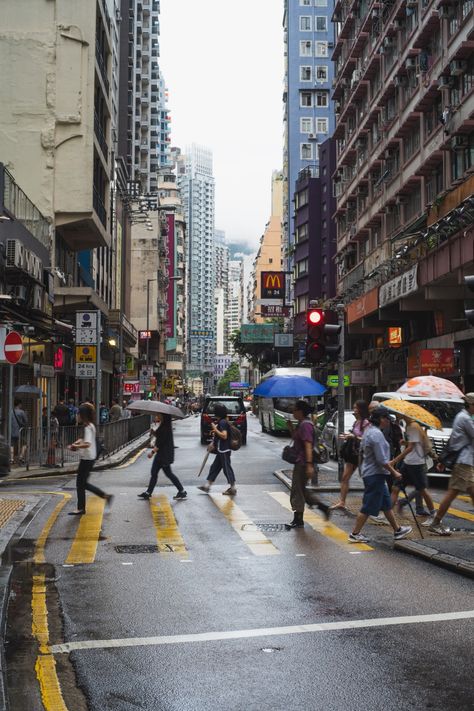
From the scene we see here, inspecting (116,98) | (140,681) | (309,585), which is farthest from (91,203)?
(116,98)

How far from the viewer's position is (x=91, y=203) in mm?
35906

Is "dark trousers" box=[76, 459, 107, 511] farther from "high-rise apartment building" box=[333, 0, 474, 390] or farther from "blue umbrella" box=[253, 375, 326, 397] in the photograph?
"high-rise apartment building" box=[333, 0, 474, 390]

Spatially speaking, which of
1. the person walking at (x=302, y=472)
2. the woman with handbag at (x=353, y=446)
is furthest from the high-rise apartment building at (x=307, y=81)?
the person walking at (x=302, y=472)

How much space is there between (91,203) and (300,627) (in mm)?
31173

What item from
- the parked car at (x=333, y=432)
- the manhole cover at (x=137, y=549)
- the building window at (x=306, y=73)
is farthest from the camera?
the building window at (x=306, y=73)

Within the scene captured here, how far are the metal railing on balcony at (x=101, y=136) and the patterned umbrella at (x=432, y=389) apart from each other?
25286 millimetres

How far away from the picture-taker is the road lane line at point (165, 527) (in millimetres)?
10500

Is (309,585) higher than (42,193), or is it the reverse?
(42,193)

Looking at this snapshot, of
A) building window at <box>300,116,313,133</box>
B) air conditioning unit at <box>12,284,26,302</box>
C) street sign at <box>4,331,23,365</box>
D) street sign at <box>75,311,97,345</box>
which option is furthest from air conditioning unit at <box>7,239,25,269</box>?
building window at <box>300,116,313,133</box>

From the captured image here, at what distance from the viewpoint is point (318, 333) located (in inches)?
621

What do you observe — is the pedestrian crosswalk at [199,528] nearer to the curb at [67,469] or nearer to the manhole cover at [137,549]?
the manhole cover at [137,549]

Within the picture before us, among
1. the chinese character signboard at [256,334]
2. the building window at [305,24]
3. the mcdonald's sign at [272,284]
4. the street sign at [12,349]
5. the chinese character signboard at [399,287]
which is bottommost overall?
the street sign at [12,349]

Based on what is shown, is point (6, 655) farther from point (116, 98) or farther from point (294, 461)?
point (116, 98)

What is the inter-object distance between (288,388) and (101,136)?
2404cm
